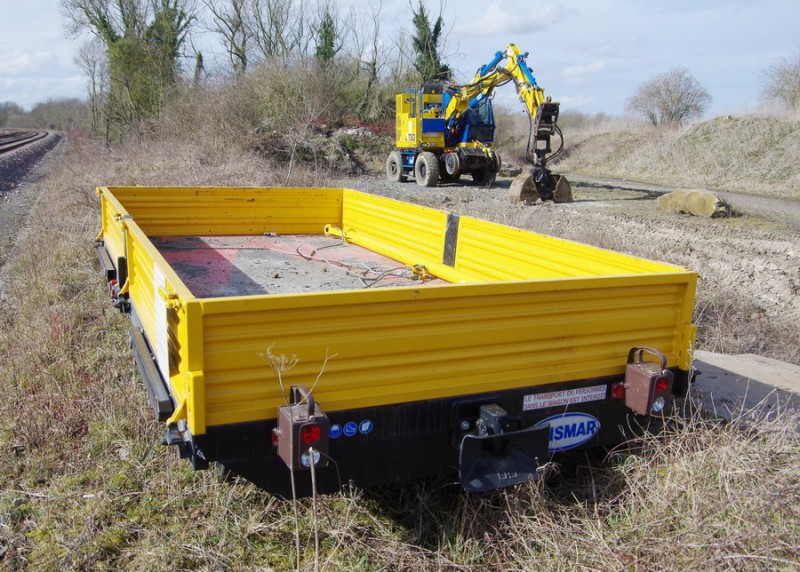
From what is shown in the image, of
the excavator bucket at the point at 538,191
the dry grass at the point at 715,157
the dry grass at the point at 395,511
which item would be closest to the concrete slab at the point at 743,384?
the dry grass at the point at 395,511

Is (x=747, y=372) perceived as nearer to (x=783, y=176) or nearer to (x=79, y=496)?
(x=79, y=496)

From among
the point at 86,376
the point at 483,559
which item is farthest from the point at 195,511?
the point at 86,376

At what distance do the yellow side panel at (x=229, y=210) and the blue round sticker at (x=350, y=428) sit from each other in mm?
4598

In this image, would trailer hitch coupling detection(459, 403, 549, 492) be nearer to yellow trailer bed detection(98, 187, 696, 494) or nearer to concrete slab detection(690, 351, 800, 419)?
yellow trailer bed detection(98, 187, 696, 494)

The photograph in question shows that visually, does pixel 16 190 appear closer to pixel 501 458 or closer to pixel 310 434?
pixel 310 434

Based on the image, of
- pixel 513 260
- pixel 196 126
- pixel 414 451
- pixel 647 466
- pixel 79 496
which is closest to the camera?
pixel 414 451

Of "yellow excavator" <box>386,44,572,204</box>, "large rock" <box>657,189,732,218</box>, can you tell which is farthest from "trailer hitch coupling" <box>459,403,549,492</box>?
"yellow excavator" <box>386,44,572,204</box>

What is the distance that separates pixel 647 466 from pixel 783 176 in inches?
762

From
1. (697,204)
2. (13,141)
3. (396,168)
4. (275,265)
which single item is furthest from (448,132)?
(13,141)

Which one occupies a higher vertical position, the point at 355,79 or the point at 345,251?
the point at 355,79

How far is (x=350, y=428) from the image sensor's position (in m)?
2.64

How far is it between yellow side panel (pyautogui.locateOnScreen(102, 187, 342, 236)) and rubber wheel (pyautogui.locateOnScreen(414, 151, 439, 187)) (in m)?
10.6

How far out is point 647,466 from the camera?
3.03m

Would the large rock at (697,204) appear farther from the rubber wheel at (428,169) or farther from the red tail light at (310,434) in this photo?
the red tail light at (310,434)
